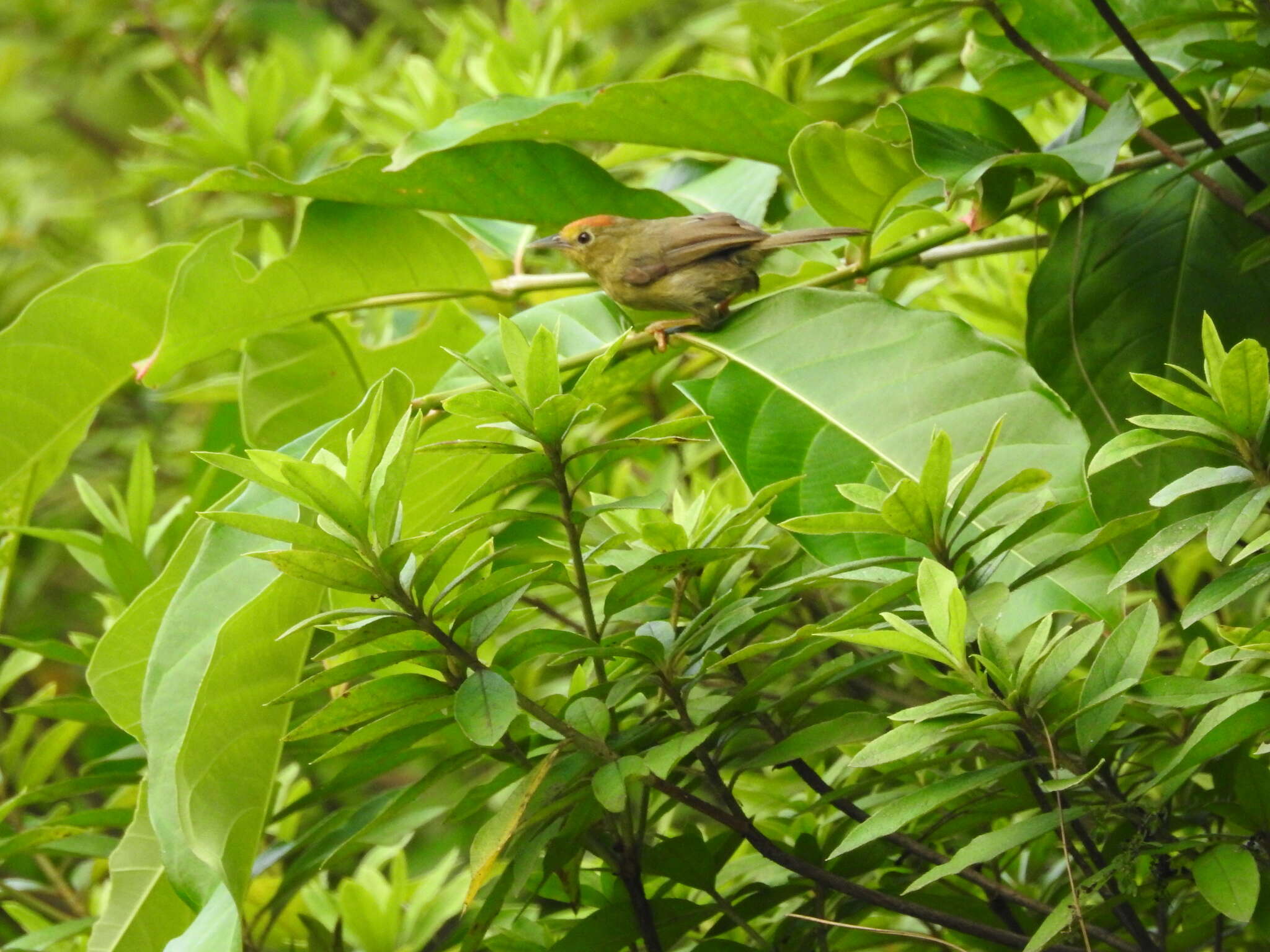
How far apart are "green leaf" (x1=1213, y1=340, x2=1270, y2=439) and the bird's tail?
2.51 feet

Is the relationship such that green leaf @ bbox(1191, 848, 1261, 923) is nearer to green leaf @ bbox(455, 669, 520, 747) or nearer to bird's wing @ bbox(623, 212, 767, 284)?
green leaf @ bbox(455, 669, 520, 747)

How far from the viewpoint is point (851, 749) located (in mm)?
2137

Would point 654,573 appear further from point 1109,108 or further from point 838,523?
point 1109,108

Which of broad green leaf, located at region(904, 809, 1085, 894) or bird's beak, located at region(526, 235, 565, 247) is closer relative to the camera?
broad green leaf, located at region(904, 809, 1085, 894)

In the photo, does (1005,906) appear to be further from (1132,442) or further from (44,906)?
(44,906)

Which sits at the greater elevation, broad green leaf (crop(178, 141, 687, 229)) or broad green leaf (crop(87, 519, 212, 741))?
broad green leaf (crop(178, 141, 687, 229))

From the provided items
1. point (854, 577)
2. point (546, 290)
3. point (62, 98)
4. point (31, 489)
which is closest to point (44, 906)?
point (31, 489)

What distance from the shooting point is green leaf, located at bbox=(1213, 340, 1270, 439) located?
3.88 ft

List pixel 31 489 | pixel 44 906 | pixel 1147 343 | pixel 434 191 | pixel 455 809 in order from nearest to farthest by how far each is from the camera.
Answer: pixel 455 809 → pixel 1147 343 → pixel 434 191 → pixel 31 489 → pixel 44 906

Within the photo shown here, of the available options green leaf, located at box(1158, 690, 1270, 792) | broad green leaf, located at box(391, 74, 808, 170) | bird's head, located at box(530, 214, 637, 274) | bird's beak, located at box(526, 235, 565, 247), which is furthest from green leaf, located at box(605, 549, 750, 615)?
bird's beak, located at box(526, 235, 565, 247)

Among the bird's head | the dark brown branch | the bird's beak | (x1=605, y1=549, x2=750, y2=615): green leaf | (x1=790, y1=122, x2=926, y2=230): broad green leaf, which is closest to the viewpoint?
(x1=605, y1=549, x2=750, y2=615): green leaf

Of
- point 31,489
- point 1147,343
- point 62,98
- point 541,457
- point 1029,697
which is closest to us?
point 1029,697

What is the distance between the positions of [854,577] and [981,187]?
0.64 meters

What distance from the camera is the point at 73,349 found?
201 cm
